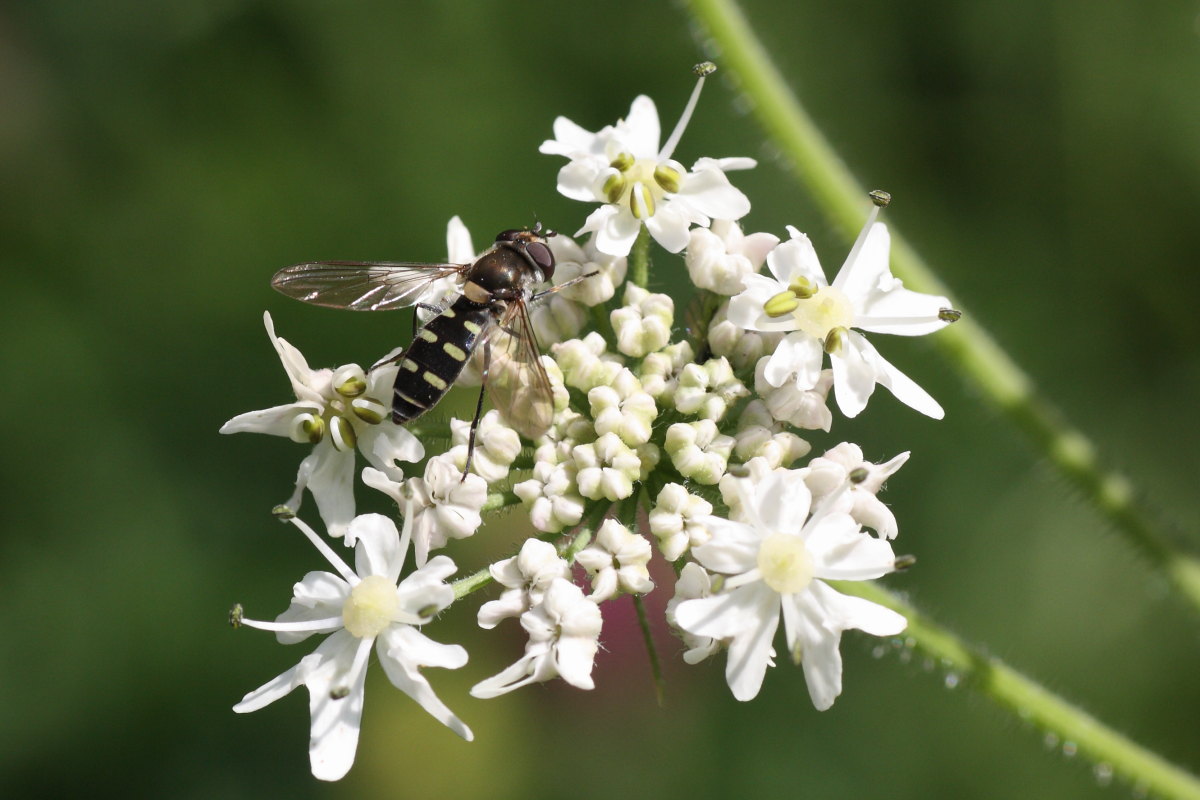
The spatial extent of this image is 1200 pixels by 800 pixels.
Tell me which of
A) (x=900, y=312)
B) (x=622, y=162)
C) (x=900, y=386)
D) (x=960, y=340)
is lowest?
(x=960, y=340)

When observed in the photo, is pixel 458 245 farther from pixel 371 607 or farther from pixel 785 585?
pixel 785 585

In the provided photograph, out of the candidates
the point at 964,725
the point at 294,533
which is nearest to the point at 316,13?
the point at 294,533

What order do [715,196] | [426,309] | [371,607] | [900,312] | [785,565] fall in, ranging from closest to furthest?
[785,565] < [371,607] < [900,312] < [715,196] < [426,309]

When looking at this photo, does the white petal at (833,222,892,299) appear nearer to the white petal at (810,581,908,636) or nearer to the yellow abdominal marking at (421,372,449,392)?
the white petal at (810,581,908,636)

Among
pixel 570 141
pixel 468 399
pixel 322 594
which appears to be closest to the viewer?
pixel 322 594

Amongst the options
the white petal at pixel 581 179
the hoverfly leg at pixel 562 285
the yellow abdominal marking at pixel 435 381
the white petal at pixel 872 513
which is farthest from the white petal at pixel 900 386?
the yellow abdominal marking at pixel 435 381

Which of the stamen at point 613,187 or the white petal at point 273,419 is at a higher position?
the stamen at point 613,187

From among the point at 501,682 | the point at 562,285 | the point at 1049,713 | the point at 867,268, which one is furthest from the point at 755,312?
the point at 1049,713

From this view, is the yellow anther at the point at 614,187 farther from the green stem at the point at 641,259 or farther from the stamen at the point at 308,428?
the stamen at the point at 308,428
